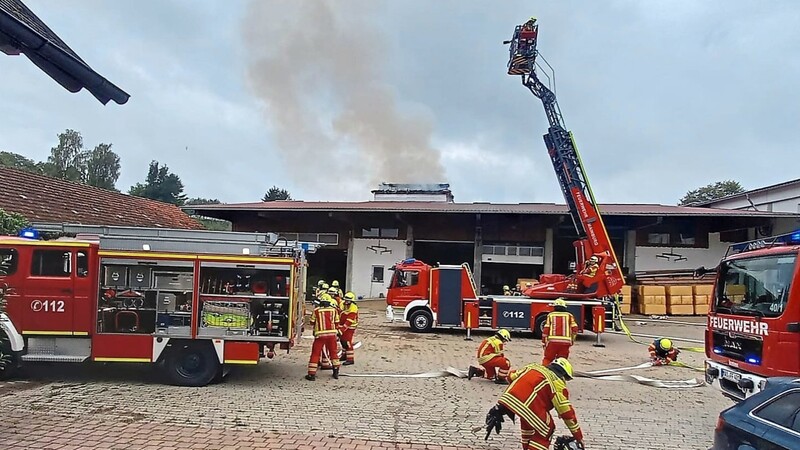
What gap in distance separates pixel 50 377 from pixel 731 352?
908cm

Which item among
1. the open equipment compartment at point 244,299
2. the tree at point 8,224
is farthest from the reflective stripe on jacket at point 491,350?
the tree at point 8,224

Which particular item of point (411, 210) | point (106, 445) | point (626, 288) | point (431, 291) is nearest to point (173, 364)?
point (106, 445)

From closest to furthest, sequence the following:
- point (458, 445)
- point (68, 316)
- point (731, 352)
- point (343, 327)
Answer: point (458, 445), point (731, 352), point (68, 316), point (343, 327)

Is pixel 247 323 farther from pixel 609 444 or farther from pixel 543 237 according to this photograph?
pixel 543 237

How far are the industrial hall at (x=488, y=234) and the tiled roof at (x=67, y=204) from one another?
2394mm

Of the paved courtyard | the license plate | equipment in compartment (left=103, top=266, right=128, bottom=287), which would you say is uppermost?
equipment in compartment (left=103, top=266, right=128, bottom=287)

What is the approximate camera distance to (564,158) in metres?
15.9

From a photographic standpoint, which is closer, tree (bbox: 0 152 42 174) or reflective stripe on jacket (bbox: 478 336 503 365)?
reflective stripe on jacket (bbox: 478 336 503 365)

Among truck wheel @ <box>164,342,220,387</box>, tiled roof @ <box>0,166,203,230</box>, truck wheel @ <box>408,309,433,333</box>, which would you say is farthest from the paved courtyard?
tiled roof @ <box>0,166,203,230</box>

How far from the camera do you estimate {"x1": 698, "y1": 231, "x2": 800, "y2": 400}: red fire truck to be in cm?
578

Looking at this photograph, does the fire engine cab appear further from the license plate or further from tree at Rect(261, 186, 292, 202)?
tree at Rect(261, 186, 292, 202)

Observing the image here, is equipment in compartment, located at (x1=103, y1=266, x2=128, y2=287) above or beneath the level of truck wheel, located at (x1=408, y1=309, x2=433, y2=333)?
above

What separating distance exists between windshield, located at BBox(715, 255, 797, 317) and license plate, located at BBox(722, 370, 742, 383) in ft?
2.26

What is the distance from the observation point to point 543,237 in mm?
24188
